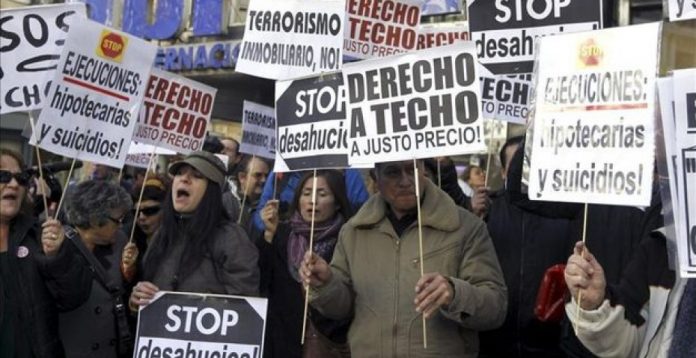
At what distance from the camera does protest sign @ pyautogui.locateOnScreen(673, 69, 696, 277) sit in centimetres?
366

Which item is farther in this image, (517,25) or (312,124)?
(517,25)

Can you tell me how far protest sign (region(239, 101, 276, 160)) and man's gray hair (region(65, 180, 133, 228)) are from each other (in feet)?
9.75

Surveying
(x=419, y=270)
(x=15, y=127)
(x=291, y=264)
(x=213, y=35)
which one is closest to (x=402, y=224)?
(x=419, y=270)

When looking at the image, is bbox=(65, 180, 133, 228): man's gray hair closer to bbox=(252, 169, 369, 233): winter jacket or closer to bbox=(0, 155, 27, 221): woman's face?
bbox=(0, 155, 27, 221): woman's face

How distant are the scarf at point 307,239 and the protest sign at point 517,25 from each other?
130 cm

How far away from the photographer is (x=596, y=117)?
13.4 feet

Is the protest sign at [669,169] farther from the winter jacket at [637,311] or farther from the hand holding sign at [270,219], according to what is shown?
the hand holding sign at [270,219]

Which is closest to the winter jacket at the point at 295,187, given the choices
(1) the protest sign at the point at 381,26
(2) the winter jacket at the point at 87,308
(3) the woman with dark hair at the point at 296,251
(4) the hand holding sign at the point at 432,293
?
(3) the woman with dark hair at the point at 296,251

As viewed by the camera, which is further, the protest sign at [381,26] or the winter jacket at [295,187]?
the protest sign at [381,26]

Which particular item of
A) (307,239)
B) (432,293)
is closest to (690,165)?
(432,293)

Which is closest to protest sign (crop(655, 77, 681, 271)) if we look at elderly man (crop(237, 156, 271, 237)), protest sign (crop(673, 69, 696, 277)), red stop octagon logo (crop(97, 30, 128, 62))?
protest sign (crop(673, 69, 696, 277))

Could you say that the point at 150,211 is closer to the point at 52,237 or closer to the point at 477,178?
the point at 52,237

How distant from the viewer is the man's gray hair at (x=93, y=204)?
5.80m

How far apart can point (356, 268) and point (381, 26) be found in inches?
108
